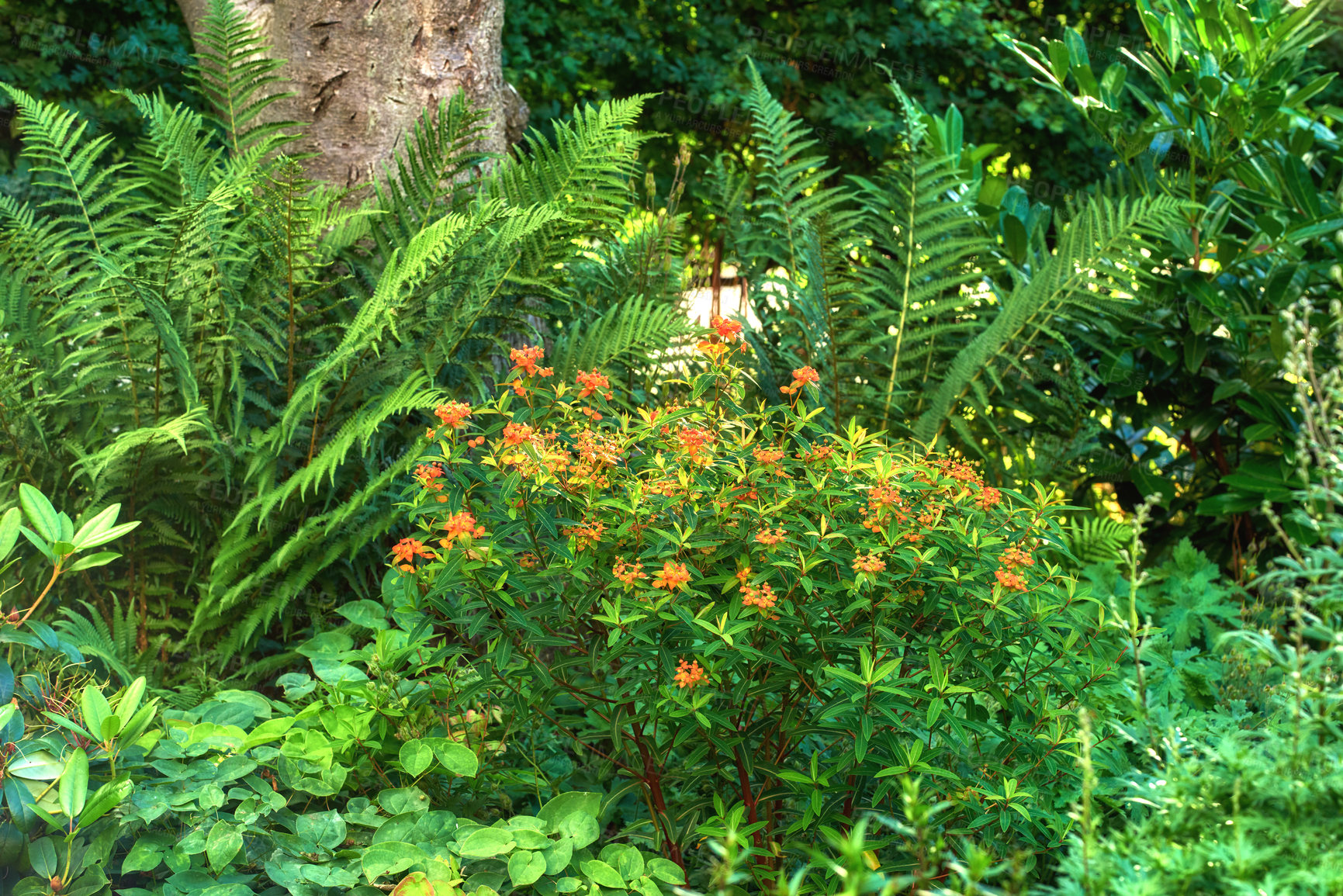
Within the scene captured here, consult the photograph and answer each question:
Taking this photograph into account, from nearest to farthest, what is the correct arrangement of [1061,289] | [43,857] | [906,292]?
[43,857] → [1061,289] → [906,292]

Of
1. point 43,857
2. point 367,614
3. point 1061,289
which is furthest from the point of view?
point 1061,289

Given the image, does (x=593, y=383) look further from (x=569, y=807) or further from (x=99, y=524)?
(x=99, y=524)

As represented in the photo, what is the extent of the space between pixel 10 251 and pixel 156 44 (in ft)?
12.4

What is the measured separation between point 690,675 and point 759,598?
0.49ft

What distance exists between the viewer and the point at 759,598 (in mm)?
1524

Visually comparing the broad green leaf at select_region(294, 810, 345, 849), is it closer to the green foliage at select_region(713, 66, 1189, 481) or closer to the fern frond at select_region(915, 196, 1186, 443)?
the green foliage at select_region(713, 66, 1189, 481)

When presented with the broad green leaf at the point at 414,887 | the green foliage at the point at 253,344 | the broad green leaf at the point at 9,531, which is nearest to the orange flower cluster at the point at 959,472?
the green foliage at the point at 253,344

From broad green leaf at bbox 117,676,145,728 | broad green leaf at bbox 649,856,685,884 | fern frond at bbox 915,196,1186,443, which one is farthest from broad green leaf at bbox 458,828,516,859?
fern frond at bbox 915,196,1186,443

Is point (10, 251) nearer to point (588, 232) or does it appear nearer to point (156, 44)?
point (588, 232)

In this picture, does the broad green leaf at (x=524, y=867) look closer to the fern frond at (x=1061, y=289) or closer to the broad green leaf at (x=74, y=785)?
the broad green leaf at (x=74, y=785)

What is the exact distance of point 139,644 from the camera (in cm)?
263

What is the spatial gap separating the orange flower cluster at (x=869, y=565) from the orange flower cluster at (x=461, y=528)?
0.57 metres

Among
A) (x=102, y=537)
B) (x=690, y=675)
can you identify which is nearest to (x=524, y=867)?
(x=690, y=675)

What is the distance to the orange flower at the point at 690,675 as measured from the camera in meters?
1.52
